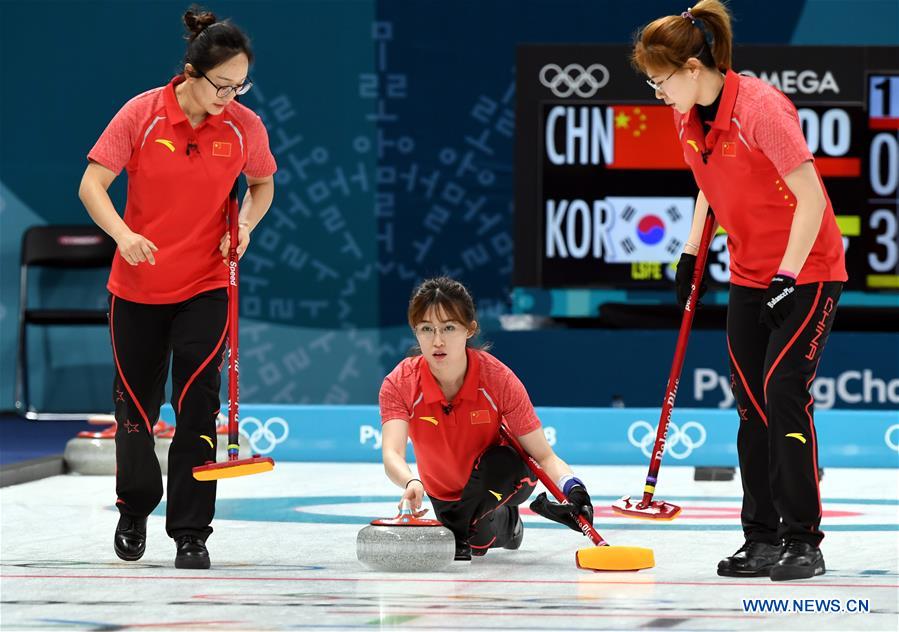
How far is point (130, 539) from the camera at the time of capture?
12.2 ft

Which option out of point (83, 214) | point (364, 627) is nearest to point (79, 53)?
point (83, 214)

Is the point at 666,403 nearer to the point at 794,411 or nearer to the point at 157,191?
the point at 794,411

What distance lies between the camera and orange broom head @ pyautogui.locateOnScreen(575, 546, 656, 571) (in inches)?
140

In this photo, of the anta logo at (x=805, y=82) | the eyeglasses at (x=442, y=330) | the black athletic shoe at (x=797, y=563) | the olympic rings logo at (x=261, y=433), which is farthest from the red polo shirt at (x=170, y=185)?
the anta logo at (x=805, y=82)

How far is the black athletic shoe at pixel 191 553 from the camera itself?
11.7 ft

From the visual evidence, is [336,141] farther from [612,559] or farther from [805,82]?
[612,559]

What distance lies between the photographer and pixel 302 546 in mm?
4047

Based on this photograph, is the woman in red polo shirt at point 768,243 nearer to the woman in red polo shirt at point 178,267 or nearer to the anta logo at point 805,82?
the woman in red polo shirt at point 178,267

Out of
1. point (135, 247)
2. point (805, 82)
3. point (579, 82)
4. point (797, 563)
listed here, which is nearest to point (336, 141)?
point (579, 82)

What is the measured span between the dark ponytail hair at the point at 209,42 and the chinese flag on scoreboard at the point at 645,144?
4103 mm

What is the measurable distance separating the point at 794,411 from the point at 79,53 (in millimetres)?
6828

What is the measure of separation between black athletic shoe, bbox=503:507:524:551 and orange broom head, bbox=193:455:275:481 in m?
0.73

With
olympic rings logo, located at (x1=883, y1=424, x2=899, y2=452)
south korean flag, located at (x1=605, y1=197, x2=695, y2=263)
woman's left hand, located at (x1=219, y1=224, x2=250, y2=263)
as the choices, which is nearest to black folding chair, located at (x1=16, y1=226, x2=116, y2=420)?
south korean flag, located at (x1=605, y1=197, x2=695, y2=263)

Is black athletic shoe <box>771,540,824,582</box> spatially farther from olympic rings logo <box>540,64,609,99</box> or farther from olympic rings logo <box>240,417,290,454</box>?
olympic rings logo <box>540,64,609,99</box>
